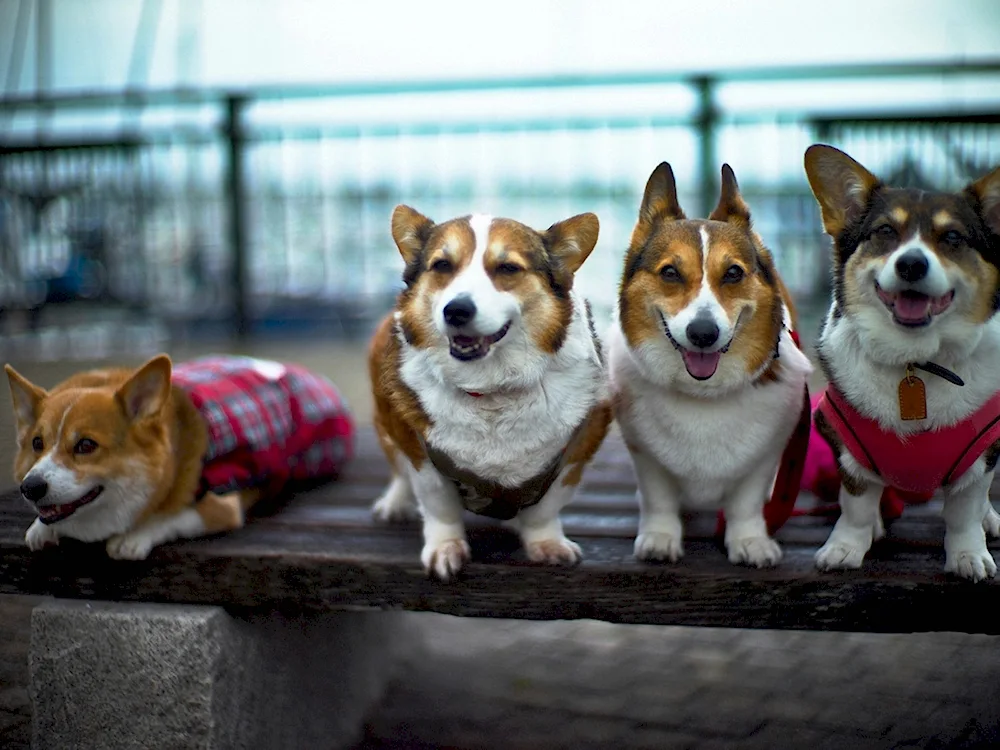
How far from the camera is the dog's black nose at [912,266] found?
1.87 m

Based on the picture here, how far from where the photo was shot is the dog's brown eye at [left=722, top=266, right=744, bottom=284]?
2.07 m

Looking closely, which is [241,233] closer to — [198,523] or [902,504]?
[198,523]

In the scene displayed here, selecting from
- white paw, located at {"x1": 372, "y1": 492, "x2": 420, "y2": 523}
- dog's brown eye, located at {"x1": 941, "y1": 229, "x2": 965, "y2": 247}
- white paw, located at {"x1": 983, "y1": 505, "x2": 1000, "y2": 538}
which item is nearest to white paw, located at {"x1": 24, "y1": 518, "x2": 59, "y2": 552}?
white paw, located at {"x1": 372, "y1": 492, "x2": 420, "y2": 523}

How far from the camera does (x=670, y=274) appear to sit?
2.10 m

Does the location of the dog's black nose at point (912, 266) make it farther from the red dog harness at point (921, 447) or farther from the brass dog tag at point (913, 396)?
the red dog harness at point (921, 447)

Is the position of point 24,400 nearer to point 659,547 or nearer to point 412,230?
point 412,230

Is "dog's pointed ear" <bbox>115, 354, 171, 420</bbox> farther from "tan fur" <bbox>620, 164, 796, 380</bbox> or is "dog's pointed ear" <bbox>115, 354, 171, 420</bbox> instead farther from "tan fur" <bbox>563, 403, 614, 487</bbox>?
"tan fur" <bbox>620, 164, 796, 380</bbox>

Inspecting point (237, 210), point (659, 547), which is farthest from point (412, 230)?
point (237, 210)

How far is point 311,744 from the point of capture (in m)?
2.67

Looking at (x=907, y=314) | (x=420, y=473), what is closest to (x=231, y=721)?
(x=420, y=473)

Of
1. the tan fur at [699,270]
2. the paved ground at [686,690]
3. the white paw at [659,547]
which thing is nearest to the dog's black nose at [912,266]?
the tan fur at [699,270]

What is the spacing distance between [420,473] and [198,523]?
0.66 meters

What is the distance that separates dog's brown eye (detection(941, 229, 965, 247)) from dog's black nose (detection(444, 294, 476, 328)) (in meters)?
0.95

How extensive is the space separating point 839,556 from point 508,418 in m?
0.81
